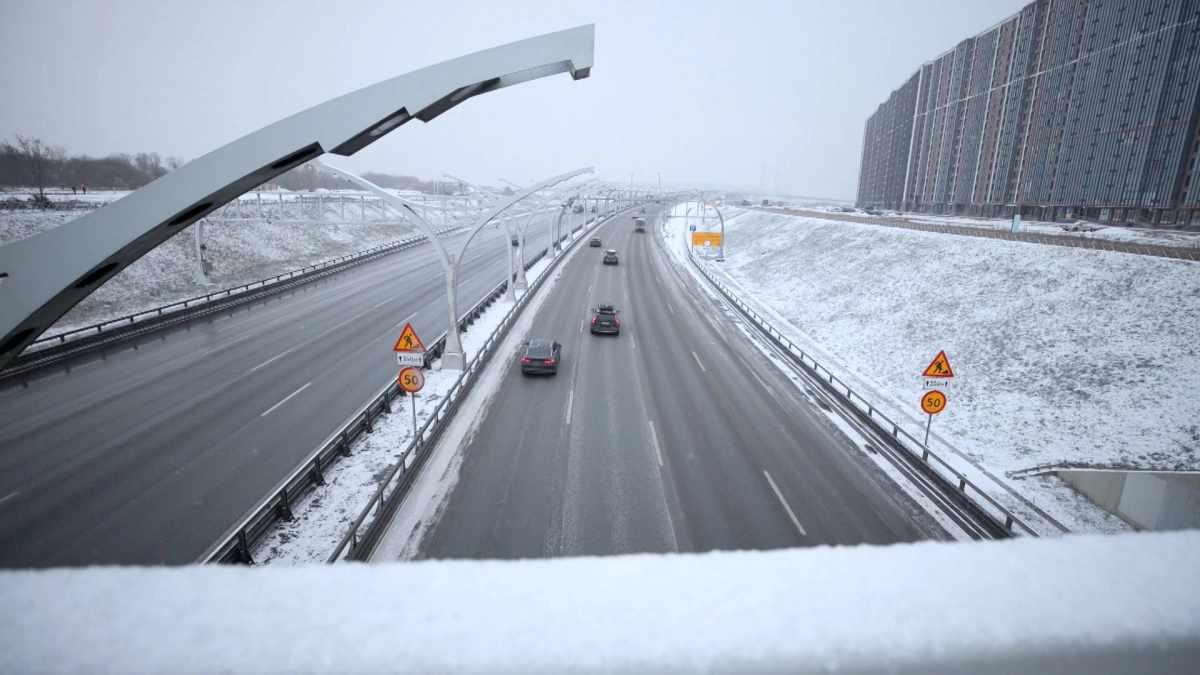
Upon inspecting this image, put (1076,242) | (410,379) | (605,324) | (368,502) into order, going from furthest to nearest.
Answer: (1076,242)
(605,324)
(410,379)
(368,502)

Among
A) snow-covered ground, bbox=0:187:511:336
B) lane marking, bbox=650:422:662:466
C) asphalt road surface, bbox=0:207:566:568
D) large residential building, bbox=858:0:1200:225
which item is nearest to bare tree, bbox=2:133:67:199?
snow-covered ground, bbox=0:187:511:336

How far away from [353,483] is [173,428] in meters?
6.37

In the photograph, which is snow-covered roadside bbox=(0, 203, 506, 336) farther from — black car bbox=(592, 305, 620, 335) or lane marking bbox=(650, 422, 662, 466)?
lane marking bbox=(650, 422, 662, 466)

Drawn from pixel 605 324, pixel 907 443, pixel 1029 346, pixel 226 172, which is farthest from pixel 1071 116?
pixel 226 172

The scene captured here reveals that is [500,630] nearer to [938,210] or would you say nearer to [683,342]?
[683,342]

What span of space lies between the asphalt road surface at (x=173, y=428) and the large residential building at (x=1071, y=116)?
6550 cm

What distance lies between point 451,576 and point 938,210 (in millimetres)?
108397

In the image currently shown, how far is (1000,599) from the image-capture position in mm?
1212

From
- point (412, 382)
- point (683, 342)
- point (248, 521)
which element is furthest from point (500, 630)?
point (683, 342)

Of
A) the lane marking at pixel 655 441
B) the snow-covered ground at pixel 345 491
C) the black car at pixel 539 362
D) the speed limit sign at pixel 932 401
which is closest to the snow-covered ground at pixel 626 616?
the snow-covered ground at pixel 345 491

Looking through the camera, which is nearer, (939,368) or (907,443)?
(939,368)

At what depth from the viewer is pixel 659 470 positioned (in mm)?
12352

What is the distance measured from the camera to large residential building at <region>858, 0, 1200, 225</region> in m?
47.0

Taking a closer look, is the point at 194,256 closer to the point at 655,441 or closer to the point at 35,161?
the point at 35,161
